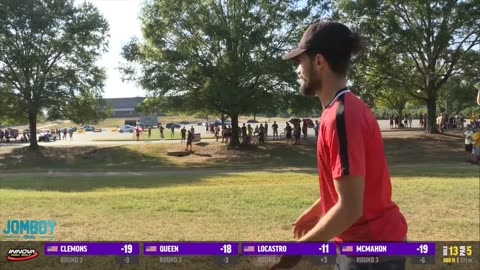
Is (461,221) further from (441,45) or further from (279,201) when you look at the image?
(441,45)

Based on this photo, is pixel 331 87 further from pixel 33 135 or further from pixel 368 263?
pixel 33 135

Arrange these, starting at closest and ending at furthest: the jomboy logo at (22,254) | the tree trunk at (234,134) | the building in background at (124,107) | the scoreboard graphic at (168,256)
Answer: the scoreboard graphic at (168,256) → the jomboy logo at (22,254) → the tree trunk at (234,134) → the building in background at (124,107)

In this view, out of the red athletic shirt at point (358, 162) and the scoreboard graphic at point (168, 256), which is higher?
the red athletic shirt at point (358, 162)

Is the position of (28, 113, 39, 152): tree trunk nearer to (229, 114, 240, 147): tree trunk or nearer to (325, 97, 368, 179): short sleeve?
(229, 114, 240, 147): tree trunk

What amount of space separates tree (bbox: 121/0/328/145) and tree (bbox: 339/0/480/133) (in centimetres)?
460

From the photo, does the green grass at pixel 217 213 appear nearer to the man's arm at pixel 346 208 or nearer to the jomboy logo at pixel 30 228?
the jomboy logo at pixel 30 228

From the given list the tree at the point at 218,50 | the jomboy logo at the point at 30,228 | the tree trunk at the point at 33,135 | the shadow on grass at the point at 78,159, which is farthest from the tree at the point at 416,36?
the jomboy logo at the point at 30,228

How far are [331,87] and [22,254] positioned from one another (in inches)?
159

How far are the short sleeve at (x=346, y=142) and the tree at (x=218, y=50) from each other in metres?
27.6

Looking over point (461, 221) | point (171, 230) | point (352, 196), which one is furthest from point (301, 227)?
point (461, 221)

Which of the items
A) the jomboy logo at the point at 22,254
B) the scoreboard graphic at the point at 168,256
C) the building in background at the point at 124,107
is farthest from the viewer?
the building in background at the point at 124,107

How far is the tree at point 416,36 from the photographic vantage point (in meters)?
33.8

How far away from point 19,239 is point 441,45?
108 feet

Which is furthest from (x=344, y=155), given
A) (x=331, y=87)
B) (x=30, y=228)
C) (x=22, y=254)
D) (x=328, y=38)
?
(x=30, y=228)
